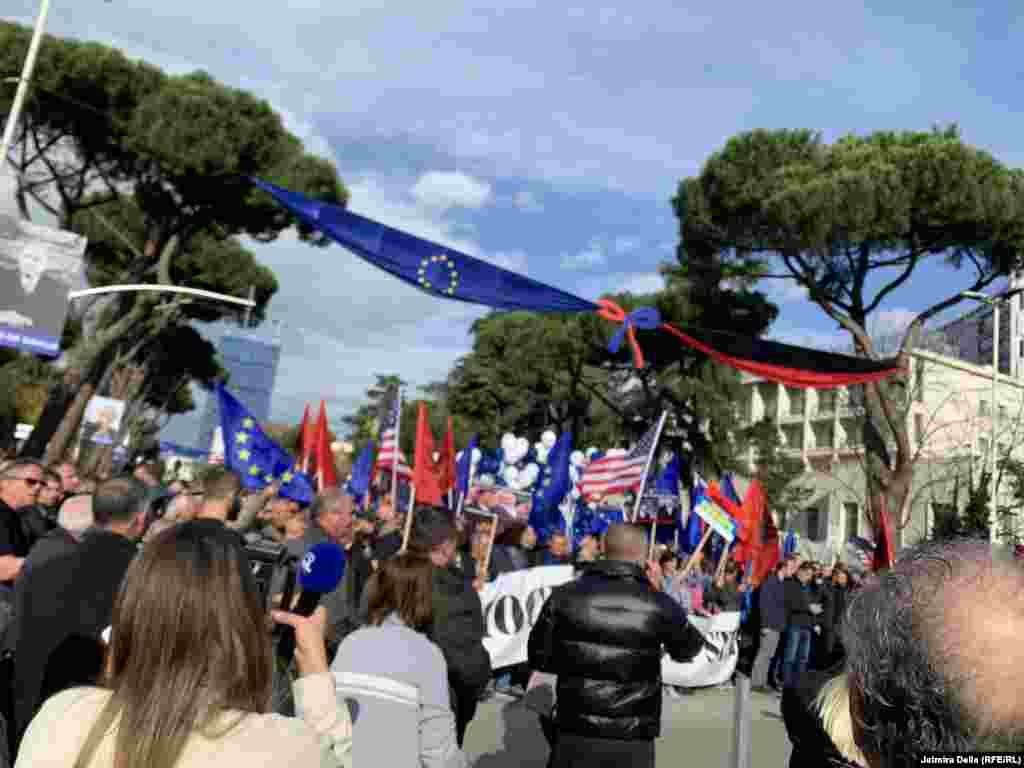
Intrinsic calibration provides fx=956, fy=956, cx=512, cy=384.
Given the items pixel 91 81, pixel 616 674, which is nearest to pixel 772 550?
pixel 616 674

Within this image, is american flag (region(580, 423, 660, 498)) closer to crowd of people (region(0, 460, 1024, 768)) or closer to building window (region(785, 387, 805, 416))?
crowd of people (region(0, 460, 1024, 768))

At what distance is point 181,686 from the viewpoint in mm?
1633

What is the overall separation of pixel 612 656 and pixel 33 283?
10.5 meters

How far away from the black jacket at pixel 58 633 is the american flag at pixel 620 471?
8.10 metres

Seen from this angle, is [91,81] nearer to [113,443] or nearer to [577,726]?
[113,443]

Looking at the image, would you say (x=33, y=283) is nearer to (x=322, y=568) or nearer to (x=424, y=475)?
(x=424, y=475)

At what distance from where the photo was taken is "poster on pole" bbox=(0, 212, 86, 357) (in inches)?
459

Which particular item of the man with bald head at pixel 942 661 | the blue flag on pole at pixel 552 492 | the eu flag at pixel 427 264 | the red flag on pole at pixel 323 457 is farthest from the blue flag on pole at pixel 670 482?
the man with bald head at pixel 942 661

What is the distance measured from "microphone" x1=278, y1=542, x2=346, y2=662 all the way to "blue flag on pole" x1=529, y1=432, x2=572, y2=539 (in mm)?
10118

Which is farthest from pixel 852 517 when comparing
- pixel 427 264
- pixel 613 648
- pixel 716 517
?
pixel 613 648

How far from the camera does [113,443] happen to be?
92.1 feet

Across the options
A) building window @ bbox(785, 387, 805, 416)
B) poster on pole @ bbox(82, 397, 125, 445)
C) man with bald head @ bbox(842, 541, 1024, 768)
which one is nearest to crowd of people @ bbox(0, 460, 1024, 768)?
man with bald head @ bbox(842, 541, 1024, 768)

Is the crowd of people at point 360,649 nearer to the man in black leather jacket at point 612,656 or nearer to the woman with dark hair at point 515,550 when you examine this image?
the man in black leather jacket at point 612,656

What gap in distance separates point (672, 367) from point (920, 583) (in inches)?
1276
